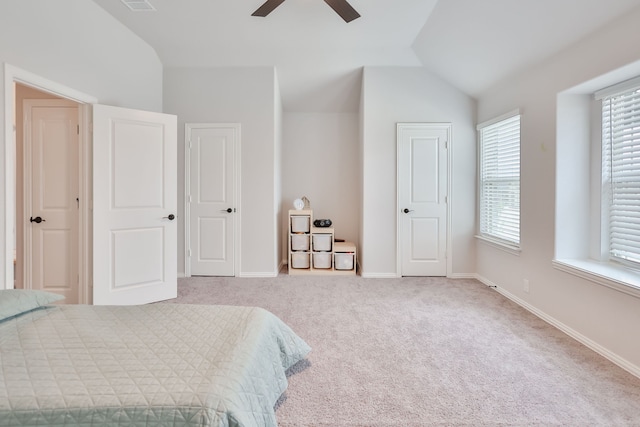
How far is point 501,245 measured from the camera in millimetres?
3652

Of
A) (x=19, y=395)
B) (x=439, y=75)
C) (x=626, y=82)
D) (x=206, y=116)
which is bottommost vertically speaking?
(x=19, y=395)

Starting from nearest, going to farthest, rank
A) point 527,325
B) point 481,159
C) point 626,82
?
1. point 626,82
2. point 527,325
3. point 481,159

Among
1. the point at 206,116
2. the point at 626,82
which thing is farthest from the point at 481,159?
the point at 206,116

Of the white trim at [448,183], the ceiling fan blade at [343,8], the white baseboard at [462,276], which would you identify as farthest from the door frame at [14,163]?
the white baseboard at [462,276]

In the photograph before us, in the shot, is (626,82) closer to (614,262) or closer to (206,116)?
(614,262)

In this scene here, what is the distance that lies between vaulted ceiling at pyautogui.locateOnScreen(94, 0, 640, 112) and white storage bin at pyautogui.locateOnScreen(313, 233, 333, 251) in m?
2.08

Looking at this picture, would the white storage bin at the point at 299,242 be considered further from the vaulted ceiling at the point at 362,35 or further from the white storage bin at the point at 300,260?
the vaulted ceiling at the point at 362,35

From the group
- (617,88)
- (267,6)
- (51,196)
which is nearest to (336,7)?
(267,6)

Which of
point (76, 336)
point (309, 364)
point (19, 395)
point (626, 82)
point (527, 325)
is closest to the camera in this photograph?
point (19, 395)

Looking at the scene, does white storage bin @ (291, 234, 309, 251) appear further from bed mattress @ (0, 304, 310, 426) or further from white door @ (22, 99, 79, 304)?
bed mattress @ (0, 304, 310, 426)

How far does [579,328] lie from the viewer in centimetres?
253

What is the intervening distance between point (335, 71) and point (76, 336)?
13.4 feet

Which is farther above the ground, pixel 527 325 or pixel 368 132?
pixel 368 132

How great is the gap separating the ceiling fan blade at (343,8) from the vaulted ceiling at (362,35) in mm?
534
